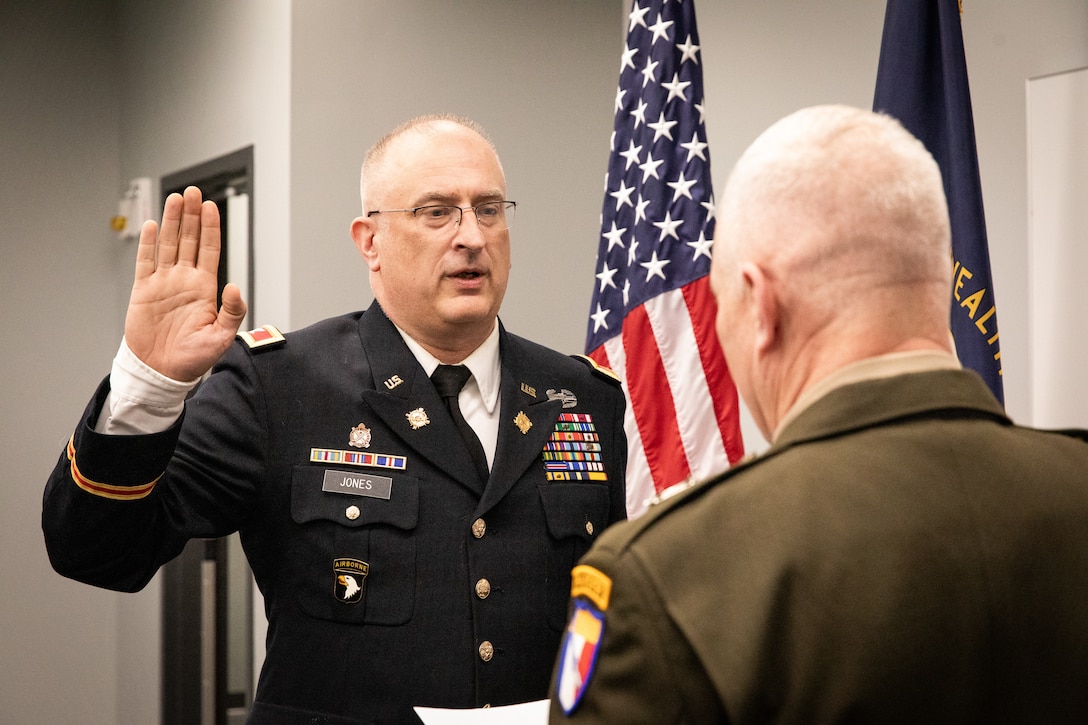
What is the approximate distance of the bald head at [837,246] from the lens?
0.85 meters

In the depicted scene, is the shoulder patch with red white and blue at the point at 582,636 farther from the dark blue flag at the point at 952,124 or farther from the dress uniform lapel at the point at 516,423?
the dark blue flag at the point at 952,124

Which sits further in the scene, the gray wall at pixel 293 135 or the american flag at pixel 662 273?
the gray wall at pixel 293 135

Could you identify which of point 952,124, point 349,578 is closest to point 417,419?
point 349,578

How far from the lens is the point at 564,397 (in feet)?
6.06

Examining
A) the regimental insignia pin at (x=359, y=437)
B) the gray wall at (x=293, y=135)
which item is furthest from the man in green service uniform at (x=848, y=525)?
the gray wall at (x=293, y=135)

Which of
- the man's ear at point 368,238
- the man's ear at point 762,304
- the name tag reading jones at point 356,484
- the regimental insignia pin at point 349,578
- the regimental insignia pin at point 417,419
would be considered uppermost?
the man's ear at point 368,238

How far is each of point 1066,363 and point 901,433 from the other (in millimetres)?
1893

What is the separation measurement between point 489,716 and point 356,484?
478 millimetres

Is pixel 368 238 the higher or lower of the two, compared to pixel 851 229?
higher

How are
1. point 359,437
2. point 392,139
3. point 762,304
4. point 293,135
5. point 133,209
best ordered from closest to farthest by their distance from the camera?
point 762,304, point 359,437, point 392,139, point 293,135, point 133,209

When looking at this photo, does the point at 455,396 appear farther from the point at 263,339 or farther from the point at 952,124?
the point at 952,124

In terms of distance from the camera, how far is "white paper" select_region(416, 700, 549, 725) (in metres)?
1.22

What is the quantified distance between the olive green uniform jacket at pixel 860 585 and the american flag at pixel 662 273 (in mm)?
1873

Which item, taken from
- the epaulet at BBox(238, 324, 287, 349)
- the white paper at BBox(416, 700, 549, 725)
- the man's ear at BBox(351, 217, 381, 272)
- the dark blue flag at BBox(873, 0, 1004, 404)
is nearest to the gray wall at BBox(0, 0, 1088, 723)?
the dark blue flag at BBox(873, 0, 1004, 404)
